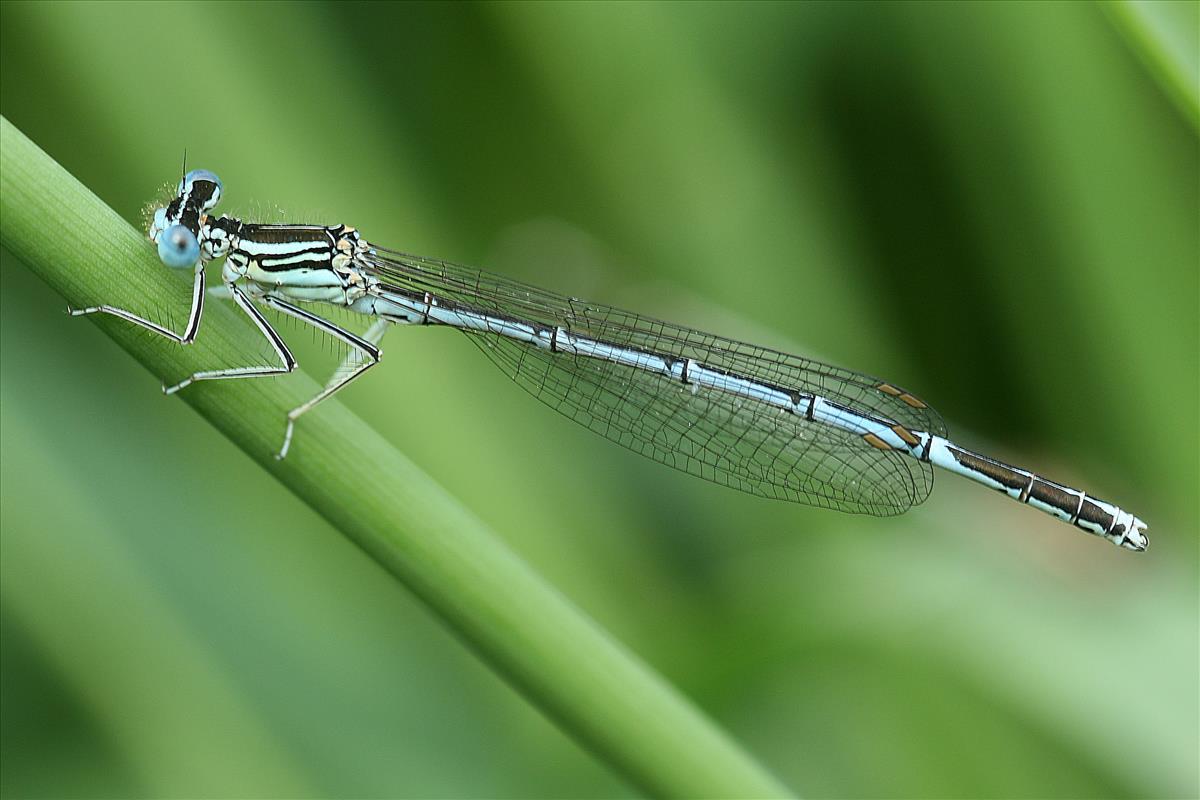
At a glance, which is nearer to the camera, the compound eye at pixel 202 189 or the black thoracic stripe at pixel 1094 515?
the compound eye at pixel 202 189

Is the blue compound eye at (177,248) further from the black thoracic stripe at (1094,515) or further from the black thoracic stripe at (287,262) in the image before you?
the black thoracic stripe at (1094,515)

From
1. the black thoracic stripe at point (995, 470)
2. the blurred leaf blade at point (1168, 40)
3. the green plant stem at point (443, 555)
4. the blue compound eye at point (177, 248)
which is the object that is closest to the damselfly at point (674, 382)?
the black thoracic stripe at point (995, 470)

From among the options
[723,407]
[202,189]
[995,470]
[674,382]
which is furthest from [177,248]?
[995,470]

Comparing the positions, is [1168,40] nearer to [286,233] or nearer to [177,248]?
[177,248]

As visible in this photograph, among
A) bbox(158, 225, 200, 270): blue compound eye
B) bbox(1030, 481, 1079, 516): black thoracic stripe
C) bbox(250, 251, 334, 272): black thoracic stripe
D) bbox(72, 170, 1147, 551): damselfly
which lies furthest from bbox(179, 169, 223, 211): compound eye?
bbox(1030, 481, 1079, 516): black thoracic stripe

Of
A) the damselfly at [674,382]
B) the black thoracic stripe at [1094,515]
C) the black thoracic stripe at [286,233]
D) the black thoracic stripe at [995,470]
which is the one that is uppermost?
the black thoracic stripe at [995,470]

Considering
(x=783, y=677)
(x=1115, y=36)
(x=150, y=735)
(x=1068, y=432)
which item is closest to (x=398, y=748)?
(x=150, y=735)

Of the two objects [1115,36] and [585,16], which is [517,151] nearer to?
[585,16]
